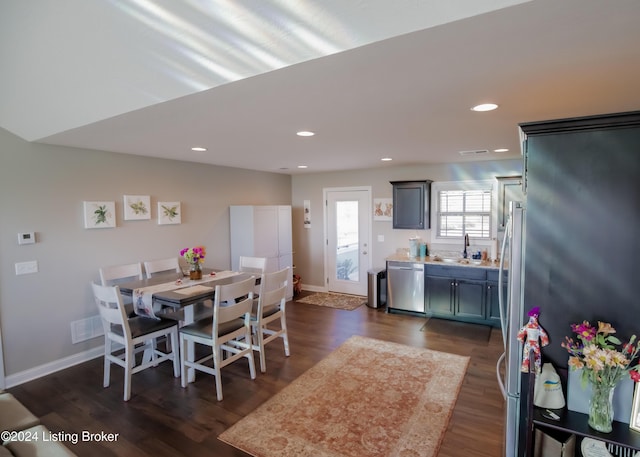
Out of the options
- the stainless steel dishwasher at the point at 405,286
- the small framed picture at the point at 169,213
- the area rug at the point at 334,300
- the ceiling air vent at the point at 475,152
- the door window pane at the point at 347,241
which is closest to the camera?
the ceiling air vent at the point at 475,152

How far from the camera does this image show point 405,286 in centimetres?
551

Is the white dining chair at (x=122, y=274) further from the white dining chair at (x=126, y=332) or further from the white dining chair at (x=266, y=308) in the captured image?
the white dining chair at (x=266, y=308)

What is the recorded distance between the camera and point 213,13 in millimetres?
1888

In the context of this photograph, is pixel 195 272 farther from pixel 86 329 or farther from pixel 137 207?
pixel 86 329

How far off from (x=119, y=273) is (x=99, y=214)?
717 millimetres

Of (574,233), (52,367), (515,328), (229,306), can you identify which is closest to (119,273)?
(52,367)

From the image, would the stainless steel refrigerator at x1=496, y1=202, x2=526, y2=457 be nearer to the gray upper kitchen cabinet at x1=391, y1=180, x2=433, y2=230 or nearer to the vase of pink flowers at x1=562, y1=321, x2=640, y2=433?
the vase of pink flowers at x1=562, y1=321, x2=640, y2=433

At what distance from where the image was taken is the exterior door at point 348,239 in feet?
21.4

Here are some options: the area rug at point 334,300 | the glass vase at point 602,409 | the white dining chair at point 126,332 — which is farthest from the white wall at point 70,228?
the glass vase at point 602,409

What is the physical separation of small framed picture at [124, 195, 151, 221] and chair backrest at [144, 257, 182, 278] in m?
0.59

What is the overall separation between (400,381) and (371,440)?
0.94 metres

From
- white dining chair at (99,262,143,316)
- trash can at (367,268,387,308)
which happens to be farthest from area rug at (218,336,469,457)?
white dining chair at (99,262,143,316)

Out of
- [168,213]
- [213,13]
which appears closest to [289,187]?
[168,213]

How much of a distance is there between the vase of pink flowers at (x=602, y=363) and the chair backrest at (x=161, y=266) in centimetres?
428
